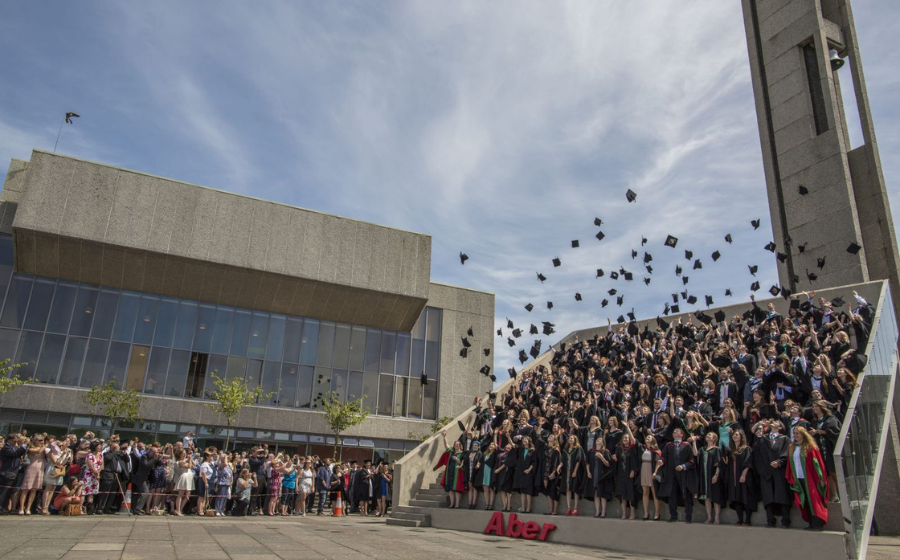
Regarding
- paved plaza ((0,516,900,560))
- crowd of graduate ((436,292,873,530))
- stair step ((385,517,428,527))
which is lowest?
stair step ((385,517,428,527))

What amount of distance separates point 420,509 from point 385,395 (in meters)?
14.6

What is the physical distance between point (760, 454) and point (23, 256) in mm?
24921

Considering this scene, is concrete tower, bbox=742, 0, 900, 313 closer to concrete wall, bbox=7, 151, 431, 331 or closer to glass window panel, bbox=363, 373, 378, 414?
concrete wall, bbox=7, 151, 431, 331

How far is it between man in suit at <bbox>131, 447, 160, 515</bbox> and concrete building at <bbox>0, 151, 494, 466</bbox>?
10.8 m

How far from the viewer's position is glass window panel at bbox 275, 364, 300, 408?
87.9ft

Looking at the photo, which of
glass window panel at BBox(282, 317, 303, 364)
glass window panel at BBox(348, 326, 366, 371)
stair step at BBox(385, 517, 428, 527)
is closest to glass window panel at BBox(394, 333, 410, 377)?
glass window panel at BBox(348, 326, 366, 371)

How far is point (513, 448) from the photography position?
13.3m

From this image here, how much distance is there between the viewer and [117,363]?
2439 centimetres

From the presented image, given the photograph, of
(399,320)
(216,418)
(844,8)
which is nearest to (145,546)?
(216,418)

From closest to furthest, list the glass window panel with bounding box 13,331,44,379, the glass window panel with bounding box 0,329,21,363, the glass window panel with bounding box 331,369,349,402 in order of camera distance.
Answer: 1. the glass window panel with bounding box 0,329,21,363
2. the glass window panel with bounding box 13,331,44,379
3. the glass window panel with bounding box 331,369,349,402

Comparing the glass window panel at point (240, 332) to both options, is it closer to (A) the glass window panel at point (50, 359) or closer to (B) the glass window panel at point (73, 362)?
(B) the glass window panel at point (73, 362)

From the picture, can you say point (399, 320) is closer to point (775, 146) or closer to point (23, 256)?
point (23, 256)

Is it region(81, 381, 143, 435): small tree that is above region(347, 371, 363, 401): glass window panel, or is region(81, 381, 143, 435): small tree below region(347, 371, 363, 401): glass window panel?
below

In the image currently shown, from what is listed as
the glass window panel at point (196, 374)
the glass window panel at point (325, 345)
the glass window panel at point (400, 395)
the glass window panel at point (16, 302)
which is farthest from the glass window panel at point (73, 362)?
the glass window panel at point (400, 395)
